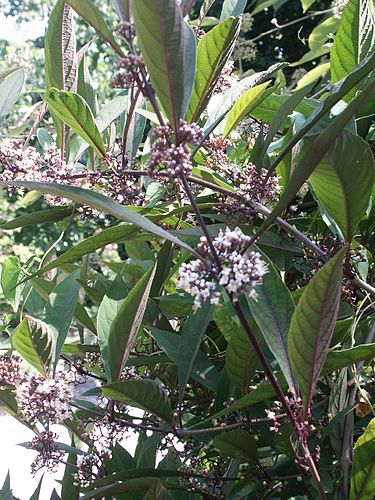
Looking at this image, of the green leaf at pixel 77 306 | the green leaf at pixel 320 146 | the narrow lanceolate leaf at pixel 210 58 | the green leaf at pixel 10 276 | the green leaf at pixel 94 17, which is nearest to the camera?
the green leaf at pixel 320 146

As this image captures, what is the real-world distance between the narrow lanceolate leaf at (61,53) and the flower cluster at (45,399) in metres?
0.42

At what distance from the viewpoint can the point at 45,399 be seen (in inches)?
24.9

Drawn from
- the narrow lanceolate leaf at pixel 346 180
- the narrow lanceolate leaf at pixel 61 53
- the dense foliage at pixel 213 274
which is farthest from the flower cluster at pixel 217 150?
the narrow lanceolate leaf at pixel 61 53

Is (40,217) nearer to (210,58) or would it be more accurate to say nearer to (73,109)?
(73,109)

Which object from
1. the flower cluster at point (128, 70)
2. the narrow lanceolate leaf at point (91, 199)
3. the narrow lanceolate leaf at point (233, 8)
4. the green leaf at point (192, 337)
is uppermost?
the narrow lanceolate leaf at point (233, 8)

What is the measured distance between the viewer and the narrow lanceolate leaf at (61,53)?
85 cm

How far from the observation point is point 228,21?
66cm

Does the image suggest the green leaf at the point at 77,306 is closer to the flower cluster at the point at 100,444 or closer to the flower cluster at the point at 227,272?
the flower cluster at the point at 100,444

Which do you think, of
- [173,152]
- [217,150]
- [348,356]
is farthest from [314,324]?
[217,150]

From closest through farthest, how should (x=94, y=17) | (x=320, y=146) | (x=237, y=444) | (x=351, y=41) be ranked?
(x=320, y=146) → (x=94, y=17) → (x=237, y=444) → (x=351, y=41)

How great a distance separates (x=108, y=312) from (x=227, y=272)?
0.92ft

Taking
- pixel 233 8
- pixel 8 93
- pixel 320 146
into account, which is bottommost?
pixel 320 146

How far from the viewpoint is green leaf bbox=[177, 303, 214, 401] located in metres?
0.67

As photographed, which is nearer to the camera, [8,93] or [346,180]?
[346,180]
